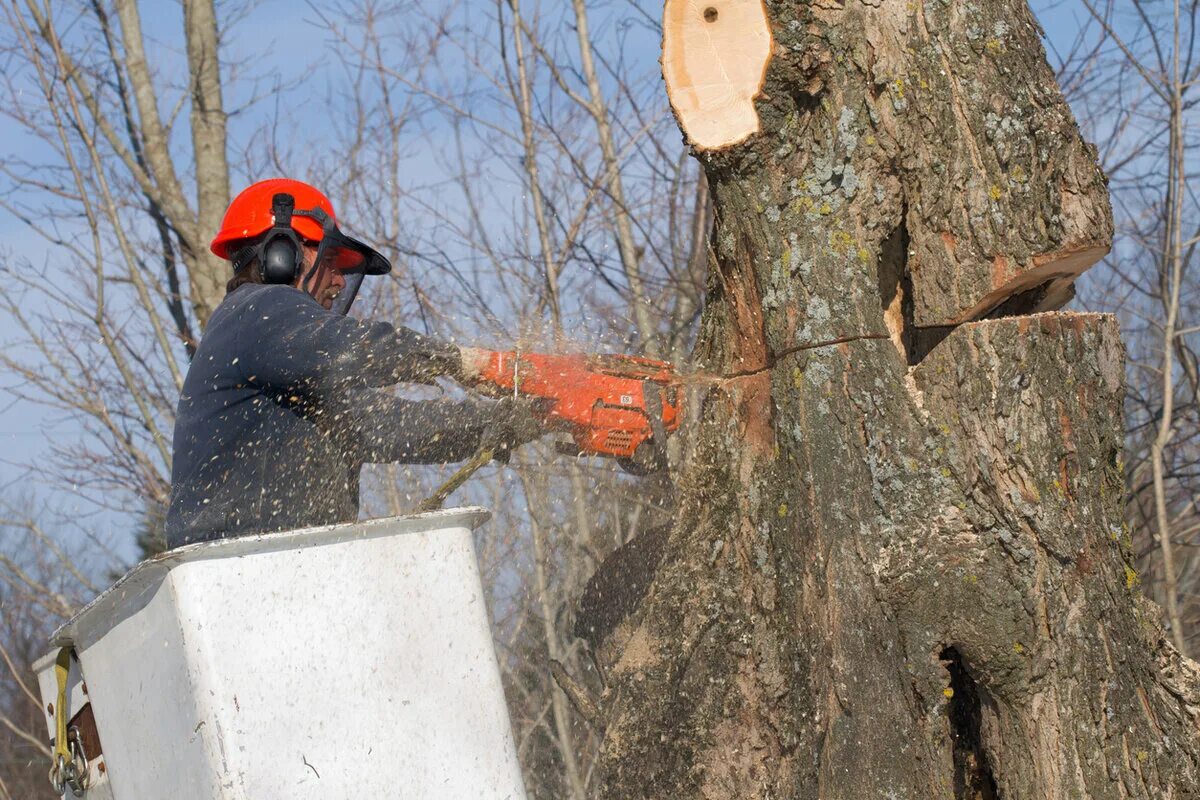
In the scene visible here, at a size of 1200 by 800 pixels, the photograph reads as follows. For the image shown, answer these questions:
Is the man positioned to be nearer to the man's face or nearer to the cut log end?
the man's face

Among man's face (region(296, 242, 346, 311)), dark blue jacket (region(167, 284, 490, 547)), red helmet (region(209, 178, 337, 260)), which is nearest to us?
dark blue jacket (region(167, 284, 490, 547))

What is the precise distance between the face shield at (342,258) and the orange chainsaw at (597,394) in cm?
57

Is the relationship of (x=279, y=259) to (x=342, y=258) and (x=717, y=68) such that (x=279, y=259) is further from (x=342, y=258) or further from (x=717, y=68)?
(x=717, y=68)

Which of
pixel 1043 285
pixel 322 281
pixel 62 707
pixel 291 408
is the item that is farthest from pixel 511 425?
pixel 1043 285

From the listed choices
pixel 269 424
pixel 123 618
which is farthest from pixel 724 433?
pixel 123 618

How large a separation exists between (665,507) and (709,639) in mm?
1084

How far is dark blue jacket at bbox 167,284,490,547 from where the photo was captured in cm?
298

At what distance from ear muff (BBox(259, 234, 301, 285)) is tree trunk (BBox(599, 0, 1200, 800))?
3.71ft

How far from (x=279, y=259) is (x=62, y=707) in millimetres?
1238

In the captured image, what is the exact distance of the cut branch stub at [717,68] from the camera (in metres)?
2.73

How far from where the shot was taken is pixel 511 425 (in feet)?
10.3

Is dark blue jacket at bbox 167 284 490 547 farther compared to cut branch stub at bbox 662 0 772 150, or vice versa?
dark blue jacket at bbox 167 284 490 547

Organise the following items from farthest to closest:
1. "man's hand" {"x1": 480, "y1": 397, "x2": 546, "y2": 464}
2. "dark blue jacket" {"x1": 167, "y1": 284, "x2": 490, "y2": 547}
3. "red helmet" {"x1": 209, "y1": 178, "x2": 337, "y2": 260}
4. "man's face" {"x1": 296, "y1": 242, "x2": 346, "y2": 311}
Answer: "man's face" {"x1": 296, "y1": 242, "x2": 346, "y2": 311} → "red helmet" {"x1": 209, "y1": 178, "x2": 337, "y2": 260} → "man's hand" {"x1": 480, "y1": 397, "x2": 546, "y2": 464} → "dark blue jacket" {"x1": 167, "y1": 284, "x2": 490, "y2": 547}

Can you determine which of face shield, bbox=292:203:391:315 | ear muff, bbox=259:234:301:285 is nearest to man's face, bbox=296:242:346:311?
face shield, bbox=292:203:391:315
